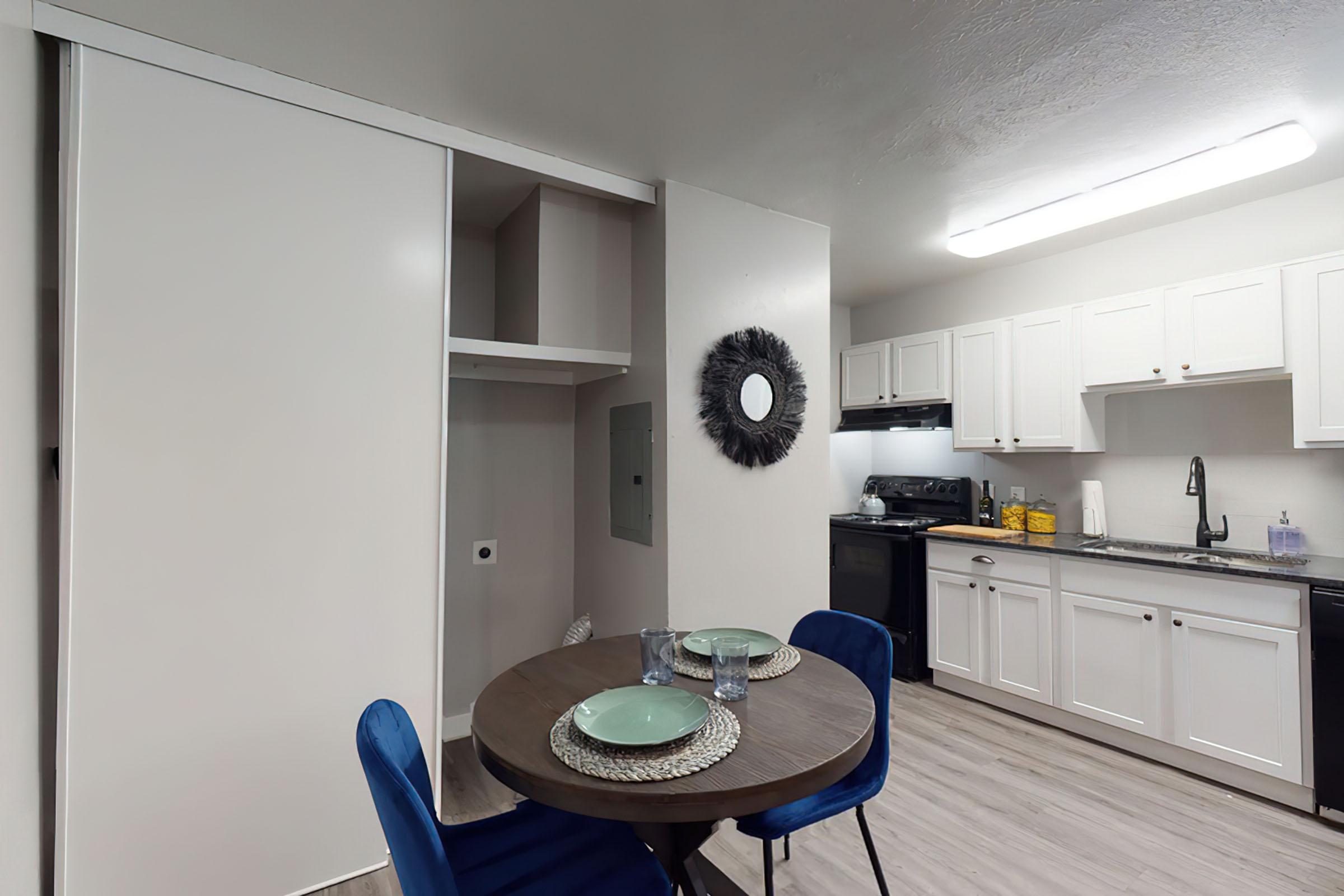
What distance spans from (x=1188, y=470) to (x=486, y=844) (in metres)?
3.57

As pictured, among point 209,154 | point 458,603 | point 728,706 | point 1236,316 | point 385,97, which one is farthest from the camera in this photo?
point 458,603

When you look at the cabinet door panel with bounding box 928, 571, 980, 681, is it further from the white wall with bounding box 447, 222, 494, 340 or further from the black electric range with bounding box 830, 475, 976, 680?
the white wall with bounding box 447, 222, 494, 340

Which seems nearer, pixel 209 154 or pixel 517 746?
pixel 517 746

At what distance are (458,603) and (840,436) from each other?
286cm

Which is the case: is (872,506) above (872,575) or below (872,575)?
above

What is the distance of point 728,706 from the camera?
4.55 ft

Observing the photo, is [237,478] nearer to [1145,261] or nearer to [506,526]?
[506,526]

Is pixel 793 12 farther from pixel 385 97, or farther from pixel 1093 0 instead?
pixel 385 97

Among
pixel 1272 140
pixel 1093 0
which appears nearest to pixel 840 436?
pixel 1272 140

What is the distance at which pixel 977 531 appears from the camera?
347 cm

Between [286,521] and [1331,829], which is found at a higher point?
[286,521]

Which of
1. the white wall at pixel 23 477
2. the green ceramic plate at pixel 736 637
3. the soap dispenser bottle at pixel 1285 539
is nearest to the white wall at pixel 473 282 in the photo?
the white wall at pixel 23 477

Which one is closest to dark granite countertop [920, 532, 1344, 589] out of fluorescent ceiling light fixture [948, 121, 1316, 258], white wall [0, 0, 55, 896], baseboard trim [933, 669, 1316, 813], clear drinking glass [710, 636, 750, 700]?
baseboard trim [933, 669, 1316, 813]

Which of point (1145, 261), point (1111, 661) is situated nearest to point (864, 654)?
point (1111, 661)
